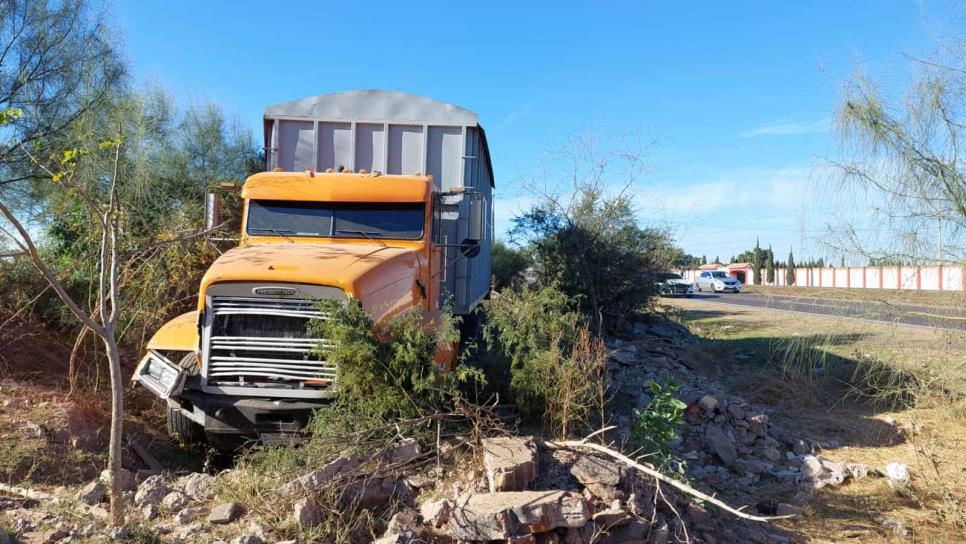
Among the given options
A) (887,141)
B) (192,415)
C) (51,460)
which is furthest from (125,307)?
(887,141)

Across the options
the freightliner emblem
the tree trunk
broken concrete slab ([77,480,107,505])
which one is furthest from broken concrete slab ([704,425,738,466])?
broken concrete slab ([77,480,107,505])

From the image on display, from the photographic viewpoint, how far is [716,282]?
140 ft

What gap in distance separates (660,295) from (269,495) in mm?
11987

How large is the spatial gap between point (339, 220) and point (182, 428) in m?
2.49

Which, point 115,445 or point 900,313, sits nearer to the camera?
point 115,445

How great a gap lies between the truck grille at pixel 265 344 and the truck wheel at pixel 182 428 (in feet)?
3.00

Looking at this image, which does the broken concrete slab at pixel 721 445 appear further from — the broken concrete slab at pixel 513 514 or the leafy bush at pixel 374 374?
the leafy bush at pixel 374 374

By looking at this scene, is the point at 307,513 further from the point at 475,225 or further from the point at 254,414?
the point at 475,225

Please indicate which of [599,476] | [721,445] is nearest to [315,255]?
[599,476]

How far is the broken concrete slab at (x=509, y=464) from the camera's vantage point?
171 inches

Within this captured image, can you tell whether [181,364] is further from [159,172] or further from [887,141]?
[159,172]

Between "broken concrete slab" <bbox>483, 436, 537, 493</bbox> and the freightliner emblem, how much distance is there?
198 cm

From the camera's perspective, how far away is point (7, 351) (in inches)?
300

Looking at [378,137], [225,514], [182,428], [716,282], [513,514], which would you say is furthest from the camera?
[716,282]
